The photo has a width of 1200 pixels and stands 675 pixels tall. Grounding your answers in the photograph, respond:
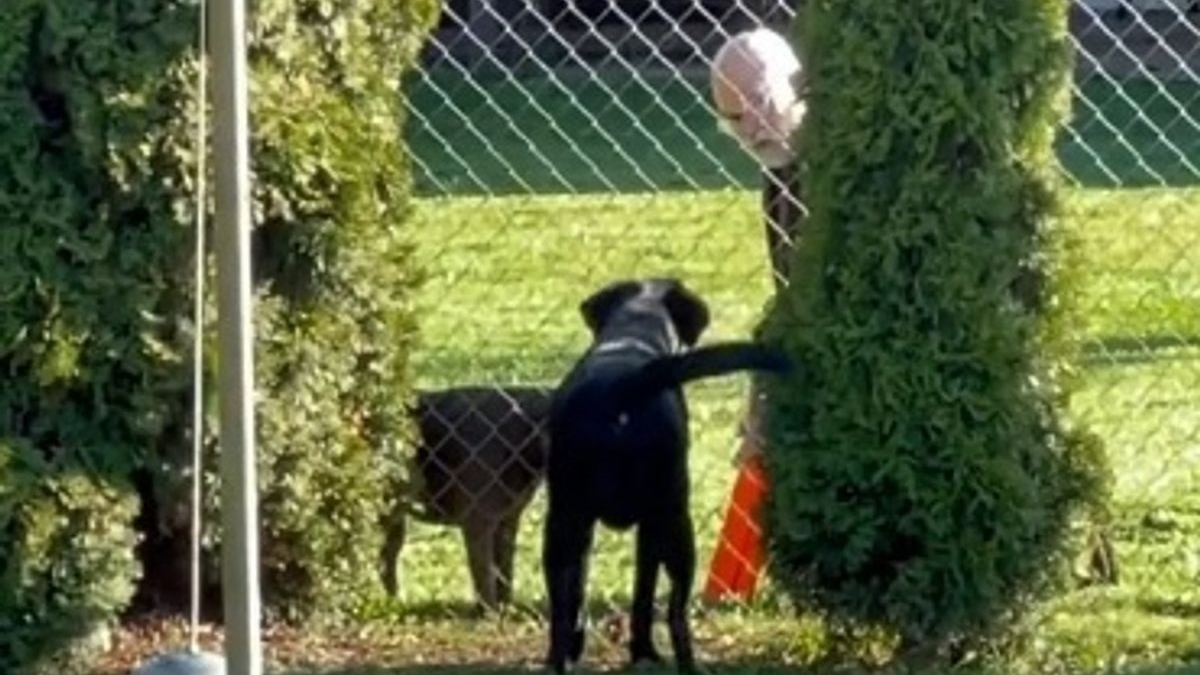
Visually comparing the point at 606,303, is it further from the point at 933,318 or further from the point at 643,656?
the point at 933,318

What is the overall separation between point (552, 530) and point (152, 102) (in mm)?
1246

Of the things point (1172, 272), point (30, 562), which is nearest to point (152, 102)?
point (30, 562)

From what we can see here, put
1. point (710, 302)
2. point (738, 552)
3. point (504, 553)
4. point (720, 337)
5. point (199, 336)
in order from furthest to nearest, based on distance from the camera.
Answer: point (710, 302) → point (720, 337) → point (504, 553) → point (738, 552) → point (199, 336)

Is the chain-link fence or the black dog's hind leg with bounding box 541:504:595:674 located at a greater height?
the chain-link fence

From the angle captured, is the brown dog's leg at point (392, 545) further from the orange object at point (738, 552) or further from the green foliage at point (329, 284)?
the orange object at point (738, 552)

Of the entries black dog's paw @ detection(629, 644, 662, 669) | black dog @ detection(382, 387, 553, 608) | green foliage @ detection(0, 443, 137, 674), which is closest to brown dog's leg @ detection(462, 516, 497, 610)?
black dog @ detection(382, 387, 553, 608)

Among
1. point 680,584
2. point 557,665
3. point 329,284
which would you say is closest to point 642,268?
point 329,284

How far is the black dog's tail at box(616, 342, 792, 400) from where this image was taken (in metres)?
6.36

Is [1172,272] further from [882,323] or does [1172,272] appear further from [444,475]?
[882,323]

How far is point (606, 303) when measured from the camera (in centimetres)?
717

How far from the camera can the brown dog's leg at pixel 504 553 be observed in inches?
300

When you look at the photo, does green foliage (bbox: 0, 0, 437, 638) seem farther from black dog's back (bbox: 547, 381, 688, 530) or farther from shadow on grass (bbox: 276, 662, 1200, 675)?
black dog's back (bbox: 547, 381, 688, 530)

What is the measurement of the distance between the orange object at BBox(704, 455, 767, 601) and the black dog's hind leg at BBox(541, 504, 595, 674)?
0.51 m

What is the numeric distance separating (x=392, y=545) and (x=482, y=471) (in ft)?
1.08
